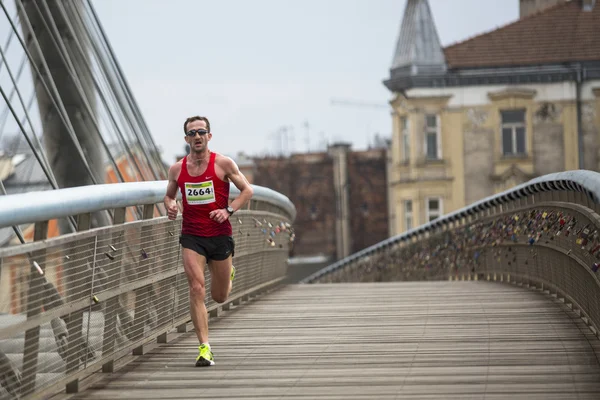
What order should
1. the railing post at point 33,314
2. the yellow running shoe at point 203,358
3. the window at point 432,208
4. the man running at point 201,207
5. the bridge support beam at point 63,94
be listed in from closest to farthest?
the railing post at point 33,314 < the yellow running shoe at point 203,358 < the man running at point 201,207 < the bridge support beam at point 63,94 < the window at point 432,208

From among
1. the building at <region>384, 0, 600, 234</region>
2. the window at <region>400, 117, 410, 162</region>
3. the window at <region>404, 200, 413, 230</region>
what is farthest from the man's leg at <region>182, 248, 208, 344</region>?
the window at <region>404, 200, 413, 230</region>

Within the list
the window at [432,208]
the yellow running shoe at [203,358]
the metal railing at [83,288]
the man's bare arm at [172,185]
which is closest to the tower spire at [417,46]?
the window at [432,208]

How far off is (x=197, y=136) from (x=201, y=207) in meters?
0.47

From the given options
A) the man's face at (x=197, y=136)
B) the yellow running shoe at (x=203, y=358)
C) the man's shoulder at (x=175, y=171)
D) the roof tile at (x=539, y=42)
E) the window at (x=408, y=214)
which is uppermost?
the roof tile at (x=539, y=42)

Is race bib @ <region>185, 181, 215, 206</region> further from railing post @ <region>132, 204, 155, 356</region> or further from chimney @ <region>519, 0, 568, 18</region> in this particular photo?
chimney @ <region>519, 0, 568, 18</region>

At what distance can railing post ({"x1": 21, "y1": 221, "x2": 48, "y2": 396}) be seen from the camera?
20.6ft

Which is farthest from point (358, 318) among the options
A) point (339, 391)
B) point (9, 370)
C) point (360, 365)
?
point (9, 370)

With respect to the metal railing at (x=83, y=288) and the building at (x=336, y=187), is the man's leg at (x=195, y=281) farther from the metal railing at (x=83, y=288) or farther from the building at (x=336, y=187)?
the building at (x=336, y=187)

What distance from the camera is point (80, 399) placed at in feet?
22.5

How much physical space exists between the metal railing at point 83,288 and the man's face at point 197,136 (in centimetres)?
45

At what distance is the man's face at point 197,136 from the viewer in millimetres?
8078

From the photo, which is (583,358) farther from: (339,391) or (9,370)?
(9,370)

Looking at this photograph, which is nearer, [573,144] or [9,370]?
[9,370]

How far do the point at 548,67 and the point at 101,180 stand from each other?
32.5 m
